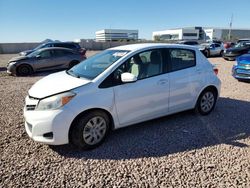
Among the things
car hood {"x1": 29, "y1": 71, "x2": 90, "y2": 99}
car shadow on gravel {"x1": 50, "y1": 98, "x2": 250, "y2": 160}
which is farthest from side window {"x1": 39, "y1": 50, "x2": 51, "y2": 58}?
car shadow on gravel {"x1": 50, "y1": 98, "x2": 250, "y2": 160}

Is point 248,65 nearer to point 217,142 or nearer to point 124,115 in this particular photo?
point 217,142

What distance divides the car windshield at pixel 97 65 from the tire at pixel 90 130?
65cm

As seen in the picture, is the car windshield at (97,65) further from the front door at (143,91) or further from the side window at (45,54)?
the side window at (45,54)

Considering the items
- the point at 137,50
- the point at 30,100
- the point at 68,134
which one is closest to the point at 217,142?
the point at 137,50

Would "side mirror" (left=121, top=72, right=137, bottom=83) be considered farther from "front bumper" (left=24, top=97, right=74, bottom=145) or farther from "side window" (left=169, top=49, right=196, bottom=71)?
"side window" (left=169, top=49, right=196, bottom=71)

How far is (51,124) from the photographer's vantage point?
339cm

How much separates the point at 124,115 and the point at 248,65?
6639 mm

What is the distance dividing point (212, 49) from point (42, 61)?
1513 centimetres

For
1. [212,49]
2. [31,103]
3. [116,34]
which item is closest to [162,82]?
[31,103]

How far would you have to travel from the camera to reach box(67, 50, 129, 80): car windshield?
157 inches

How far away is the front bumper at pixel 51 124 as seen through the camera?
3.39 meters

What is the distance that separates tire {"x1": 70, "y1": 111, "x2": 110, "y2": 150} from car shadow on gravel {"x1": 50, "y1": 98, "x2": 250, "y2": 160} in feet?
0.43

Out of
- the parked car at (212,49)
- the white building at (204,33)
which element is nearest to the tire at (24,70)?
the parked car at (212,49)

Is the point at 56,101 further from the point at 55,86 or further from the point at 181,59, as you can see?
the point at 181,59
